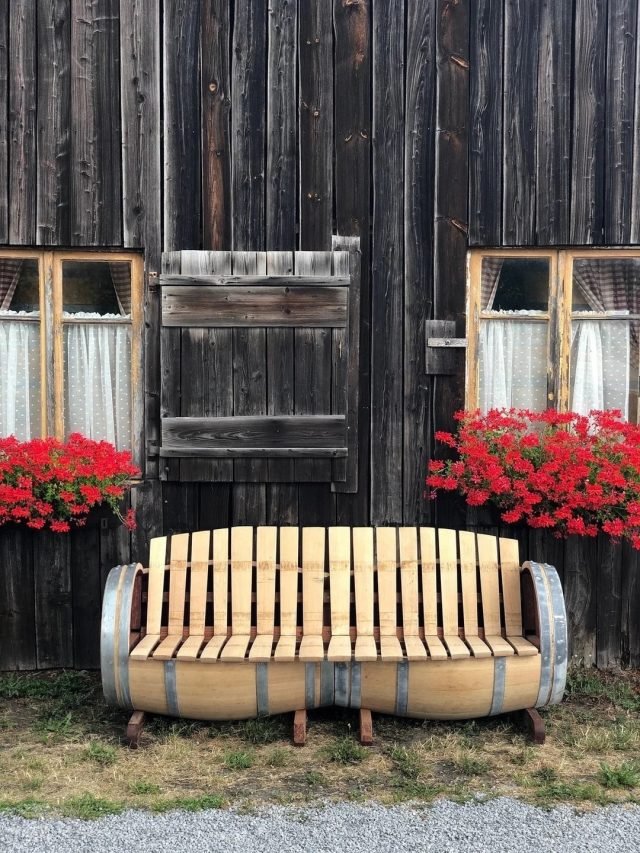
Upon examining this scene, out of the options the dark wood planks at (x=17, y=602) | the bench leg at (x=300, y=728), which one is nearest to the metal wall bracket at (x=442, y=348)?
the bench leg at (x=300, y=728)

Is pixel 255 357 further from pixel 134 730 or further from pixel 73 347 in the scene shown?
pixel 134 730

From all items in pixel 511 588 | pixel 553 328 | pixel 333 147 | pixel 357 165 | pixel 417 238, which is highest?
pixel 333 147

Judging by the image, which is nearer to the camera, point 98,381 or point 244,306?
Result: point 244,306

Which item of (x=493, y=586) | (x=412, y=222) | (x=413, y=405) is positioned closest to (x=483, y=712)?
(x=493, y=586)

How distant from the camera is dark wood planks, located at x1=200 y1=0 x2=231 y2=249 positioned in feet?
16.2

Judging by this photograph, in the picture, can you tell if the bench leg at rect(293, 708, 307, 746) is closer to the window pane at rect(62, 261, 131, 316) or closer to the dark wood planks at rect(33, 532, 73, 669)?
the dark wood planks at rect(33, 532, 73, 669)

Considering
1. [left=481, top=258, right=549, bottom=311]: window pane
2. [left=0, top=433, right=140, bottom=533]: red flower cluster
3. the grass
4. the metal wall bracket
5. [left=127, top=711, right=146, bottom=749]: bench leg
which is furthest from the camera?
[left=481, top=258, right=549, bottom=311]: window pane

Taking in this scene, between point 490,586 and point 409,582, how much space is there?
0.42 meters

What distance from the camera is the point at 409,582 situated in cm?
446

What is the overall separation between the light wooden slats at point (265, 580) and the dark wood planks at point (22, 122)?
2.19 m

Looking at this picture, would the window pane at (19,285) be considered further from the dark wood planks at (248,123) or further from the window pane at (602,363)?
the window pane at (602,363)

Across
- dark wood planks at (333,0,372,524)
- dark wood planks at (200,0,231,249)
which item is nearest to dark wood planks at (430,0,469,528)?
dark wood planks at (333,0,372,524)

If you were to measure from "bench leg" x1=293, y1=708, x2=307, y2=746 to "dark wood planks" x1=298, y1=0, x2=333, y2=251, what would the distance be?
8.47 ft

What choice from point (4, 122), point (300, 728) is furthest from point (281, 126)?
point (300, 728)
